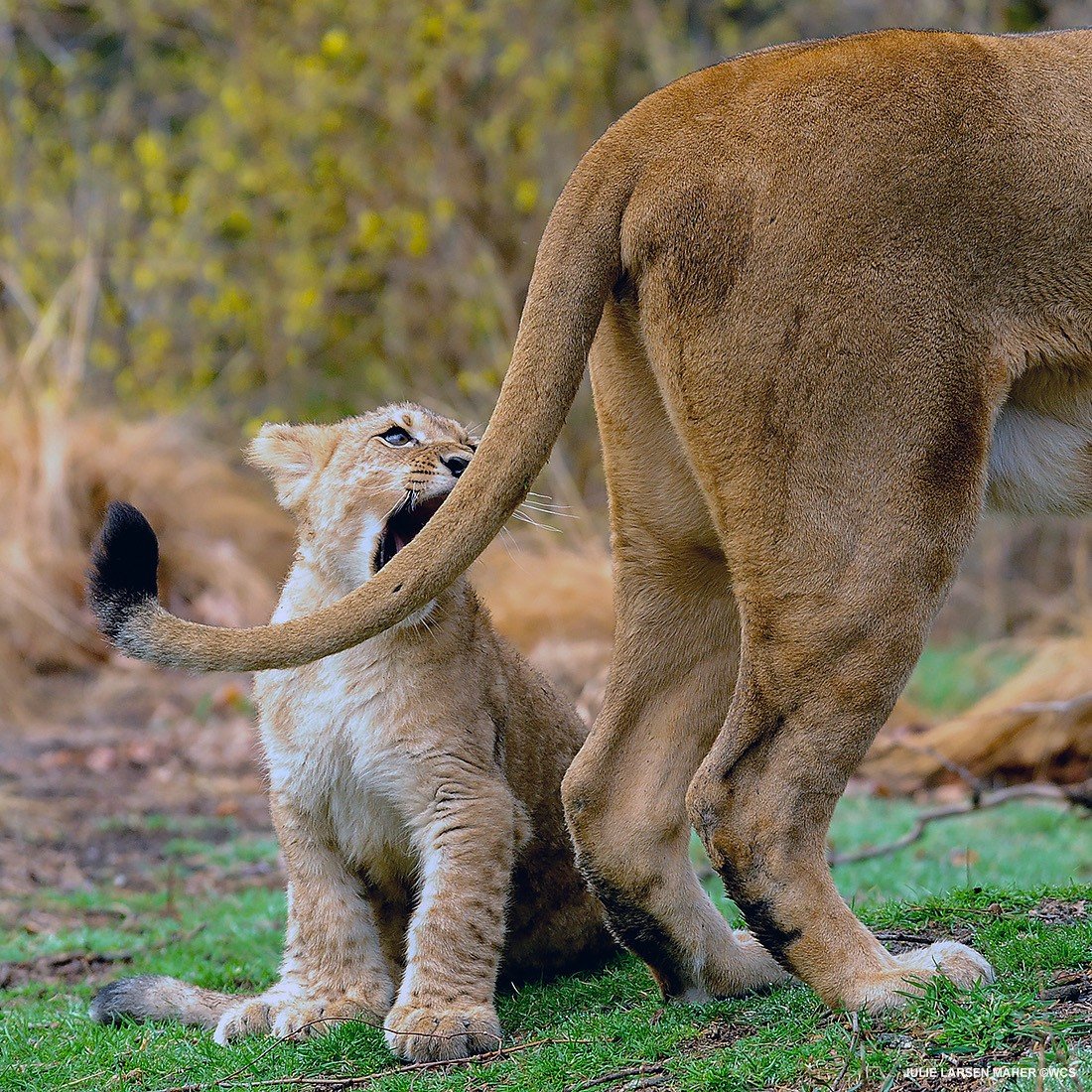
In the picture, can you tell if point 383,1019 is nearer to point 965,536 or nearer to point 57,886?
point 965,536

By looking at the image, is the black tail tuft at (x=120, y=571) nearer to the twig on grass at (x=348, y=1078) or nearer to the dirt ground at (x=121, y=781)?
the twig on grass at (x=348, y=1078)

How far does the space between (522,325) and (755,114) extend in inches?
27.2

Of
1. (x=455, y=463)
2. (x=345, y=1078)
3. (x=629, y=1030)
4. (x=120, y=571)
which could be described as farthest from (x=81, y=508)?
(x=629, y=1030)

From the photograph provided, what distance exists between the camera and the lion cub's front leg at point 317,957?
3848mm

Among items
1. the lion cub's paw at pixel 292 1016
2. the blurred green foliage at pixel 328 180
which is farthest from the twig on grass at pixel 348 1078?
the blurred green foliage at pixel 328 180

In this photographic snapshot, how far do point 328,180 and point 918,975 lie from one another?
9754mm

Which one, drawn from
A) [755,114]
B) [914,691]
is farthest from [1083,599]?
[755,114]

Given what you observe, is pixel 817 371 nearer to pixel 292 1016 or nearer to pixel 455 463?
pixel 455 463

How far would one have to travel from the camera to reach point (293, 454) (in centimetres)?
435

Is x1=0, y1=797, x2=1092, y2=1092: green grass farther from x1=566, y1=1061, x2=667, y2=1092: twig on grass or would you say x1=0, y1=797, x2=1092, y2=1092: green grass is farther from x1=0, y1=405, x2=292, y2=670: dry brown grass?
x1=0, y1=405, x2=292, y2=670: dry brown grass

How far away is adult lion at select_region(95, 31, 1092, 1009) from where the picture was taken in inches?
129

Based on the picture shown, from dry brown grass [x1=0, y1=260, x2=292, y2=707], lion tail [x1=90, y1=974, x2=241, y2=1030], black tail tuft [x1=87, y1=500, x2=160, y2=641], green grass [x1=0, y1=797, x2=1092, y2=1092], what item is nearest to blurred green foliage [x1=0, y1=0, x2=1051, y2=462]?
dry brown grass [x1=0, y1=260, x2=292, y2=707]

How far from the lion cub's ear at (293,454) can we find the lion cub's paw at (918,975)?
198 cm

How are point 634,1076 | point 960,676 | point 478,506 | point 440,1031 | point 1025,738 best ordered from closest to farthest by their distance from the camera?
point 634,1076, point 478,506, point 440,1031, point 1025,738, point 960,676
